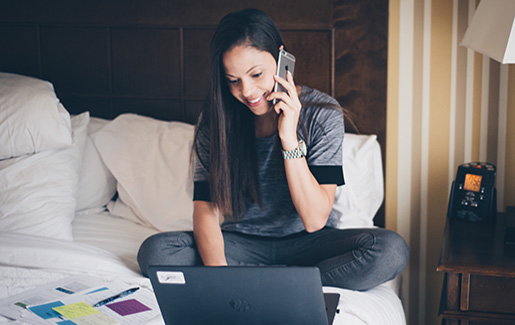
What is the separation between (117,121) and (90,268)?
0.72m

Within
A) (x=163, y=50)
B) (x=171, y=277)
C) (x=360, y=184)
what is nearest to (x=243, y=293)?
(x=171, y=277)

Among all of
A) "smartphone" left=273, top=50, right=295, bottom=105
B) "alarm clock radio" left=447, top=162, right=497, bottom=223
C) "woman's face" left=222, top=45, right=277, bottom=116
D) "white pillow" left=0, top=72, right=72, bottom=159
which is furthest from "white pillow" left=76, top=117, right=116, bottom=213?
"alarm clock radio" left=447, top=162, right=497, bottom=223

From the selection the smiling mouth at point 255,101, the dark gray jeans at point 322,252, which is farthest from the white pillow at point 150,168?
the smiling mouth at point 255,101

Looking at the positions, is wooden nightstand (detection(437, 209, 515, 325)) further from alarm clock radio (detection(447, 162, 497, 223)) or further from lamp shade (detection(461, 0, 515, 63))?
lamp shade (detection(461, 0, 515, 63))

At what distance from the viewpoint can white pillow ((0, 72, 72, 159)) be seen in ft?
6.16

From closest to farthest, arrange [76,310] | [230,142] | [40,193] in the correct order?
1. [76,310]
2. [230,142]
3. [40,193]

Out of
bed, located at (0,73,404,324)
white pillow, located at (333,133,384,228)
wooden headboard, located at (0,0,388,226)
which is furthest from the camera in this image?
wooden headboard, located at (0,0,388,226)

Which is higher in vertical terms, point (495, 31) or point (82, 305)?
point (495, 31)

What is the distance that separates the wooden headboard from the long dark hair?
50 centimetres

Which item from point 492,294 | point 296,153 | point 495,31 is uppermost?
point 495,31

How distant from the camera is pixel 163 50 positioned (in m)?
2.23

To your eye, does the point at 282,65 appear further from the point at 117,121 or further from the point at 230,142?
the point at 117,121

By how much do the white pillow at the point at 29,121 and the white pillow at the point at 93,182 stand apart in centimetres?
16

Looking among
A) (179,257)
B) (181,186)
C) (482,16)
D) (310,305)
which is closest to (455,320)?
(310,305)
